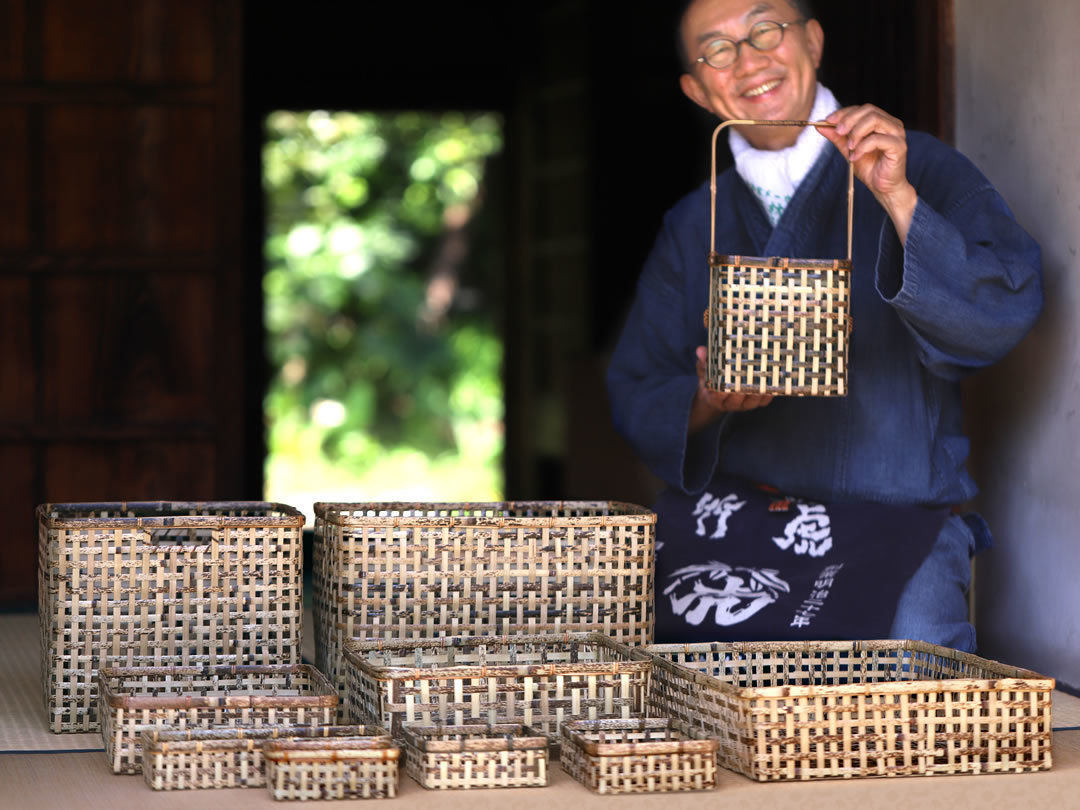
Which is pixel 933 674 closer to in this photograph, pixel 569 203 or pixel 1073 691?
pixel 1073 691

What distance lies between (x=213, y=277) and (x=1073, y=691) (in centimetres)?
246

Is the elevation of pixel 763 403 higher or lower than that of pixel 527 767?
higher

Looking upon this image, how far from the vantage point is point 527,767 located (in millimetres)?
2080

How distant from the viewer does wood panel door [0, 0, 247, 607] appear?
419cm

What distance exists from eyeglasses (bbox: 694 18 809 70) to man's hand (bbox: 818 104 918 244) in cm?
39

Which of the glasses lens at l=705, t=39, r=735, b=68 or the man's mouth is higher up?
the glasses lens at l=705, t=39, r=735, b=68

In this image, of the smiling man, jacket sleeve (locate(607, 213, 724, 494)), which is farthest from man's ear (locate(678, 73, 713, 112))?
jacket sleeve (locate(607, 213, 724, 494))

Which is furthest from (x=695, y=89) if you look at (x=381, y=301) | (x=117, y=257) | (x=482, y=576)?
(x=381, y=301)

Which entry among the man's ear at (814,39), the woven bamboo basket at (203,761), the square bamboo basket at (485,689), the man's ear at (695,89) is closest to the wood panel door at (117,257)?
the man's ear at (695,89)

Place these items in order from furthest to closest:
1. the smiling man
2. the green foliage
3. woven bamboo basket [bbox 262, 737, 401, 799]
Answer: the green foliage, the smiling man, woven bamboo basket [bbox 262, 737, 401, 799]

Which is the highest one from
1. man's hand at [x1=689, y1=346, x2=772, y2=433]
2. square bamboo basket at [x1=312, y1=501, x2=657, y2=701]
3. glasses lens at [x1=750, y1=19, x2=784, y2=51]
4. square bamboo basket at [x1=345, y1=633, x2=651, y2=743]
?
glasses lens at [x1=750, y1=19, x2=784, y2=51]

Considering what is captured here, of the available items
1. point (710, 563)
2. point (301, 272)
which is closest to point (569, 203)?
point (301, 272)

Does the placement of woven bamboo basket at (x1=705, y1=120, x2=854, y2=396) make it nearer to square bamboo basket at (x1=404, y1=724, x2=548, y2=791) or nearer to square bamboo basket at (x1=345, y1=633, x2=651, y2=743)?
square bamboo basket at (x1=345, y1=633, x2=651, y2=743)

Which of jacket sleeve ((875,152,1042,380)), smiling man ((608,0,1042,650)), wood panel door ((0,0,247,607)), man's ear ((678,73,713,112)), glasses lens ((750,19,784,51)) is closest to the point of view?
jacket sleeve ((875,152,1042,380))
